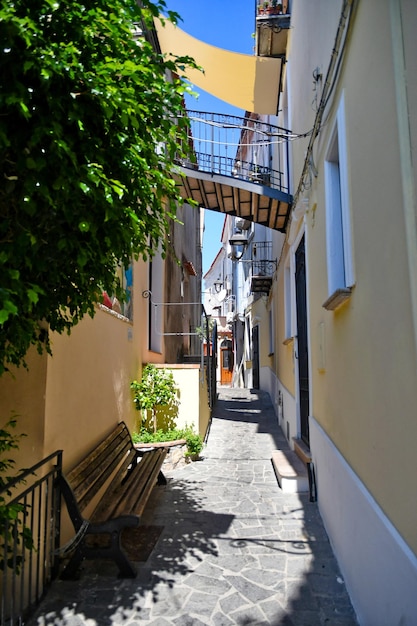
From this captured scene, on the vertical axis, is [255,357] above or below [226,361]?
above

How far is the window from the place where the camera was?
3.09 m

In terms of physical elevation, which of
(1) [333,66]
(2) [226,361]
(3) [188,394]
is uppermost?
(1) [333,66]

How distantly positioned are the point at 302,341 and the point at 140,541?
353 centimetres

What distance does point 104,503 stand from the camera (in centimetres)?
380

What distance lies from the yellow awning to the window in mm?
4606

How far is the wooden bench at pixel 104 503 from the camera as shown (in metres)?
3.31

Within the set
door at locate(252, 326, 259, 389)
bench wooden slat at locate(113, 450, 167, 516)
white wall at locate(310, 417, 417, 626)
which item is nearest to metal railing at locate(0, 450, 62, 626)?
bench wooden slat at locate(113, 450, 167, 516)

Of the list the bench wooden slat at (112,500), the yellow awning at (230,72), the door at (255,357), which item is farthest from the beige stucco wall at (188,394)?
the door at (255,357)

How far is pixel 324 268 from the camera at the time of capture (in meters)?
4.18

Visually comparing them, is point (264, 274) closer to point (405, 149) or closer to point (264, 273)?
point (264, 273)

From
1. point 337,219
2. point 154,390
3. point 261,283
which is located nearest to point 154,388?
point 154,390

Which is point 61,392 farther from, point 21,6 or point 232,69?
point 232,69

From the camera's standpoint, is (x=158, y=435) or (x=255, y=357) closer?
(x=158, y=435)

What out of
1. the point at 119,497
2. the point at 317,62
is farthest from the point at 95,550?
the point at 317,62
